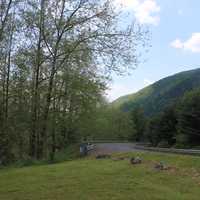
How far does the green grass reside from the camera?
39.5ft

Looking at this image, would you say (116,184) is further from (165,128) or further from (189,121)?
(165,128)

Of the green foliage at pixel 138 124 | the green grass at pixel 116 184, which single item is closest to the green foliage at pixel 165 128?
the green foliage at pixel 138 124

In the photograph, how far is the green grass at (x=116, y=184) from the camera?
1204 centimetres

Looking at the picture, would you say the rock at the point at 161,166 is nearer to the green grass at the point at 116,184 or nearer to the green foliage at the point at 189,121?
the green grass at the point at 116,184

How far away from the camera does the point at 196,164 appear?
16.4m

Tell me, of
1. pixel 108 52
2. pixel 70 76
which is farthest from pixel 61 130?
pixel 108 52

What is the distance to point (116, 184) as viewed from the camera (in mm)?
13977

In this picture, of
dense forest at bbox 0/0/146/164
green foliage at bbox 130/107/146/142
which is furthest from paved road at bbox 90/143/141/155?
green foliage at bbox 130/107/146/142

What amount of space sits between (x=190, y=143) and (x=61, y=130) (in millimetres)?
25762

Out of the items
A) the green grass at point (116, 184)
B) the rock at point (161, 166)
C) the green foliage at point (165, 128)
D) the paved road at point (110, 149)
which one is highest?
the green foliage at point (165, 128)

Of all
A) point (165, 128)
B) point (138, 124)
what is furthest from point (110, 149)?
point (138, 124)

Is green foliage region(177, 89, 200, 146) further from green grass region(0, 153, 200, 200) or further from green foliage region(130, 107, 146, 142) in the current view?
green grass region(0, 153, 200, 200)

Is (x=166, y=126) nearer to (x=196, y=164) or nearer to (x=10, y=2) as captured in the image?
(x=10, y=2)

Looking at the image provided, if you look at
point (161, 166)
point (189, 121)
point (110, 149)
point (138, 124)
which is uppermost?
point (138, 124)
